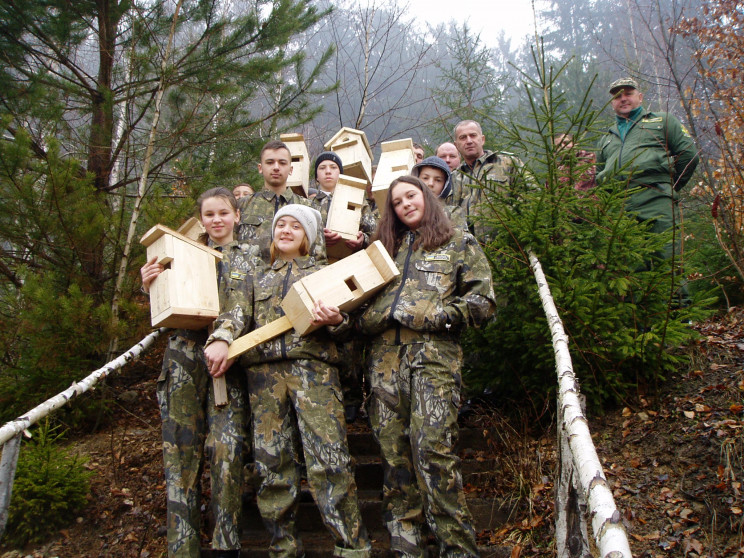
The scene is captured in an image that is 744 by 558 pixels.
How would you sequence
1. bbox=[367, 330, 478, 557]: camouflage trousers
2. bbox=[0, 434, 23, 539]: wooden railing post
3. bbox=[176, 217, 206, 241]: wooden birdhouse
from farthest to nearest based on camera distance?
bbox=[176, 217, 206, 241]: wooden birdhouse → bbox=[367, 330, 478, 557]: camouflage trousers → bbox=[0, 434, 23, 539]: wooden railing post

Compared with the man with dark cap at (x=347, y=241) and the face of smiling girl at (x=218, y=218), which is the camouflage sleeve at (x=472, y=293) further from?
the face of smiling girl at (x=218, y=218)

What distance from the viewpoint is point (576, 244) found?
3.71 m

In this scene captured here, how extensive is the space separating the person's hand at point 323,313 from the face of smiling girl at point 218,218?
1314 mm

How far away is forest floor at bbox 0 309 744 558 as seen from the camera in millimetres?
2953

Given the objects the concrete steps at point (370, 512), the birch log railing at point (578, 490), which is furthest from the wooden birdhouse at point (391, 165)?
the birch log railing at point (578, 490)

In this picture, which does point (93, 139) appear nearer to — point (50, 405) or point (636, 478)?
point (50, 405)

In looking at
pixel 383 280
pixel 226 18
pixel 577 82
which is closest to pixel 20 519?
pixel 383 280

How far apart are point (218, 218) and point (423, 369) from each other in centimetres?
196

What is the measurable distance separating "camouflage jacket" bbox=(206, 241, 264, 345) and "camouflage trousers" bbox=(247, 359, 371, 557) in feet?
0.96

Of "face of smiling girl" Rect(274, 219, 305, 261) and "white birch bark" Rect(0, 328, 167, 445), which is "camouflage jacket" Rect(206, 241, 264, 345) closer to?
"face of smiling girl" Rect(274, 219, 305, 261)

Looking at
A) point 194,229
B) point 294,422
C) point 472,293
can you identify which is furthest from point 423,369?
point 194,229

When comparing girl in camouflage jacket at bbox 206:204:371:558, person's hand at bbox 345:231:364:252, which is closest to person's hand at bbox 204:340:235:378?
girl in camouflage jacket at bbox 206:204:371:558

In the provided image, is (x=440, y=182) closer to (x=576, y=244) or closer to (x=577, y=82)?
(x=576, y=244)

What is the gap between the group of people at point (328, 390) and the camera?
301 cm
